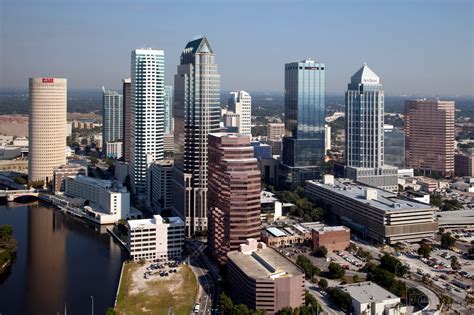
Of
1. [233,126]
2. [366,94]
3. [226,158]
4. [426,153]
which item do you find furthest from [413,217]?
[233,126]

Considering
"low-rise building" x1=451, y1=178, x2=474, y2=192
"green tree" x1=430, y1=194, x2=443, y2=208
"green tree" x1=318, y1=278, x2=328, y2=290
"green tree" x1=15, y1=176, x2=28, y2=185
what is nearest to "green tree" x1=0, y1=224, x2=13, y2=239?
"green tree" x1=318, y1=278, x2=328, y2=290

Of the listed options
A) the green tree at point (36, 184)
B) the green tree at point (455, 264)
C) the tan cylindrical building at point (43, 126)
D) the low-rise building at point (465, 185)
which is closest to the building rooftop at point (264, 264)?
the green tree at point (455, 264)

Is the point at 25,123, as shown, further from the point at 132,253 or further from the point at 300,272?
the point at 300,272

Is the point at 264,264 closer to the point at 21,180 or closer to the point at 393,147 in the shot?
the point at 393,147

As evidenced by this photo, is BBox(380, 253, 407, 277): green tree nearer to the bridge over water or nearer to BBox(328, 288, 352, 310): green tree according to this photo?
BBox(328, 288, 352, 310): green tree

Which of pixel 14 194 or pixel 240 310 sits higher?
pixel 14 194

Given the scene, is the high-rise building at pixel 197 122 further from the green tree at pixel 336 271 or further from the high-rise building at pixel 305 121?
the high-rise building at pixel 305 121

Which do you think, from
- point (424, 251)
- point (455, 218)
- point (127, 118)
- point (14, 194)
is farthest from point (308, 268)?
point (127, 118)
